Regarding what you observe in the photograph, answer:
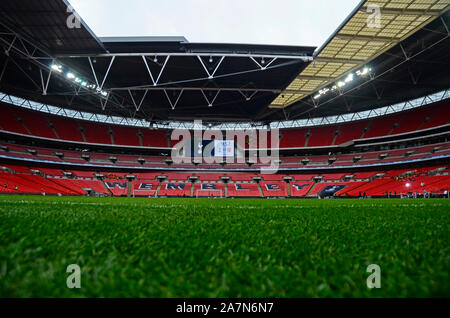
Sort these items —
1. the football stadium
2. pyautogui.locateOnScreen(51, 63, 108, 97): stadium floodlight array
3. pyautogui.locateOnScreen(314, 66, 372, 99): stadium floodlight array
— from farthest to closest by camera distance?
1. pyautogui.locateOnScreen(314, 66, 372, 99): stadium floodlight array
2. pyautogui.locateOnScreen(51, 63, 108, 97): stadium floodlight array
3. the football stadium

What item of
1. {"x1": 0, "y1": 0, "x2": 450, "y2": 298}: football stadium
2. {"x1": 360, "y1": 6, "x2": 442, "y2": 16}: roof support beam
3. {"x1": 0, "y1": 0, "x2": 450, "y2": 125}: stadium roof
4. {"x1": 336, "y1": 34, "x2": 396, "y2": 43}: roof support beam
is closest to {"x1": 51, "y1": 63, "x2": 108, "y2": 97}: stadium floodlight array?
{"x1": 0, "y1": 0, "x2": 450, "y2": 125}: stadium roof

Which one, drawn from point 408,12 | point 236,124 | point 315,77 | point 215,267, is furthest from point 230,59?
point 236,124

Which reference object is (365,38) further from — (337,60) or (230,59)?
(230,59)

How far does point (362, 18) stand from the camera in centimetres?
1299

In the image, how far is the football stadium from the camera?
93cm

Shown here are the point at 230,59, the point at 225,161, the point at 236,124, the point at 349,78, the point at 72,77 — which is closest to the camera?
the point at 230,59

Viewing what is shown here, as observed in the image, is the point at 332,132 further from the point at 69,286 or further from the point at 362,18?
the point at 69,286

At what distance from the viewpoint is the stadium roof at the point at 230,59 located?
1316 cm

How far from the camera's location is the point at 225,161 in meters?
39.5

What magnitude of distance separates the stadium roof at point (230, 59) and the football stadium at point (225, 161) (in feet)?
0.42

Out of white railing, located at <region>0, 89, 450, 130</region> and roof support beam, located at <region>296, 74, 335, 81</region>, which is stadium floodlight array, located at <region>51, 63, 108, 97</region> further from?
roof support beam, located at <region>296, 74, 335, 81</region>

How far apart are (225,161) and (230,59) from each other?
23.3 m

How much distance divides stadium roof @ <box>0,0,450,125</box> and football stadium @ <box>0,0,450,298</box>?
5.1 inches

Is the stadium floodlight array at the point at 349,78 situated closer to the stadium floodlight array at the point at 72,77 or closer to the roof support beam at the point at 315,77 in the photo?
the roof support beam at the point at 315,77
